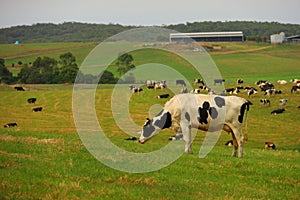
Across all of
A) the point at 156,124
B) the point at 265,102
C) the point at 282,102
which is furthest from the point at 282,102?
the point at 156,124

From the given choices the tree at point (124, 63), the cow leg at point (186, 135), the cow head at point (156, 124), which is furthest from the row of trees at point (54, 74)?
the cow leg at point (186, 135)

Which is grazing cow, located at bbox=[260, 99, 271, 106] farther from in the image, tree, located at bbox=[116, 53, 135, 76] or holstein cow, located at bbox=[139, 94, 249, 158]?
tree, located at bbox=[116, 53, 135, 76]

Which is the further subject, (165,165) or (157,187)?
(165,165)

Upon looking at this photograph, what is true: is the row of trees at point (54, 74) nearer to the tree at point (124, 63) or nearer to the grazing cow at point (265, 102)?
the tree at point (124, 63)

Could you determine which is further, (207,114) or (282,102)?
(282,102)

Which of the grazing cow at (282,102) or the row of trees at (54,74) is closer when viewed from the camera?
the grazing cow at (282,102)

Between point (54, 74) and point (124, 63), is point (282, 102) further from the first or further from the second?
point (54, 74)

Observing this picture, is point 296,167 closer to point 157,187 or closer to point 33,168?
point 157,187

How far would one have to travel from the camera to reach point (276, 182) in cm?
1491

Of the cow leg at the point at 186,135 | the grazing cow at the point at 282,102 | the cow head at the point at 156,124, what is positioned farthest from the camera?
the grazing cow at the point at 282,102

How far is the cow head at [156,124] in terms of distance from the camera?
20375mm

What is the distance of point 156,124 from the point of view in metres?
20.7

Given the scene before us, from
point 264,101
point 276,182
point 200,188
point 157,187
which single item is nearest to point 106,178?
point 157,187

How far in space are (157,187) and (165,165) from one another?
9.55 feet
